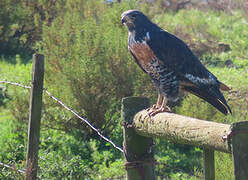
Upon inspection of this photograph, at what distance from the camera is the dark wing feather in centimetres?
338

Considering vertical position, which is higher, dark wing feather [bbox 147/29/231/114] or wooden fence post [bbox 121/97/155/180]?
dark wing feather [bbox 147/29/231/114]

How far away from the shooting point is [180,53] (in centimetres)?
357

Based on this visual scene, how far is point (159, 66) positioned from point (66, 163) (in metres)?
1.23

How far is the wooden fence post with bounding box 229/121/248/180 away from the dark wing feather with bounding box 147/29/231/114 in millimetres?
1750

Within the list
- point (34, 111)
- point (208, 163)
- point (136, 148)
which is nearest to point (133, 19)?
point (34, 111)

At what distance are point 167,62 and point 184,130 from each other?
1.48 m

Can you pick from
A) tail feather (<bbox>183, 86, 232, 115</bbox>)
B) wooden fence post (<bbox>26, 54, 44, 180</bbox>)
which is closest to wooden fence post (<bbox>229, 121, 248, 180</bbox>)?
tail feather (<bbox>183, 86, 232, 115</bbox>)

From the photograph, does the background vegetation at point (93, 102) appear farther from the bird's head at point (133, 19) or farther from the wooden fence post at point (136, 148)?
the wooden fence post at point (136, 148)

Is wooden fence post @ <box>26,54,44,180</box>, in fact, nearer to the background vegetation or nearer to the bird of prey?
the bird of prey

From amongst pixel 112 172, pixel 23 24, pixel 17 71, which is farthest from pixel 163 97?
pixel 23 24

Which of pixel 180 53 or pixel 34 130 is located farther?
pixel 180 53

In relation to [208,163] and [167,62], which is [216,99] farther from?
[208,163]

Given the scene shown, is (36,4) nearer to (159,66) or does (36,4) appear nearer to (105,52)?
(105,52)

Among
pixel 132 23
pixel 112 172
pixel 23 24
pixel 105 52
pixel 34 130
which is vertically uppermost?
pixel 23 24
